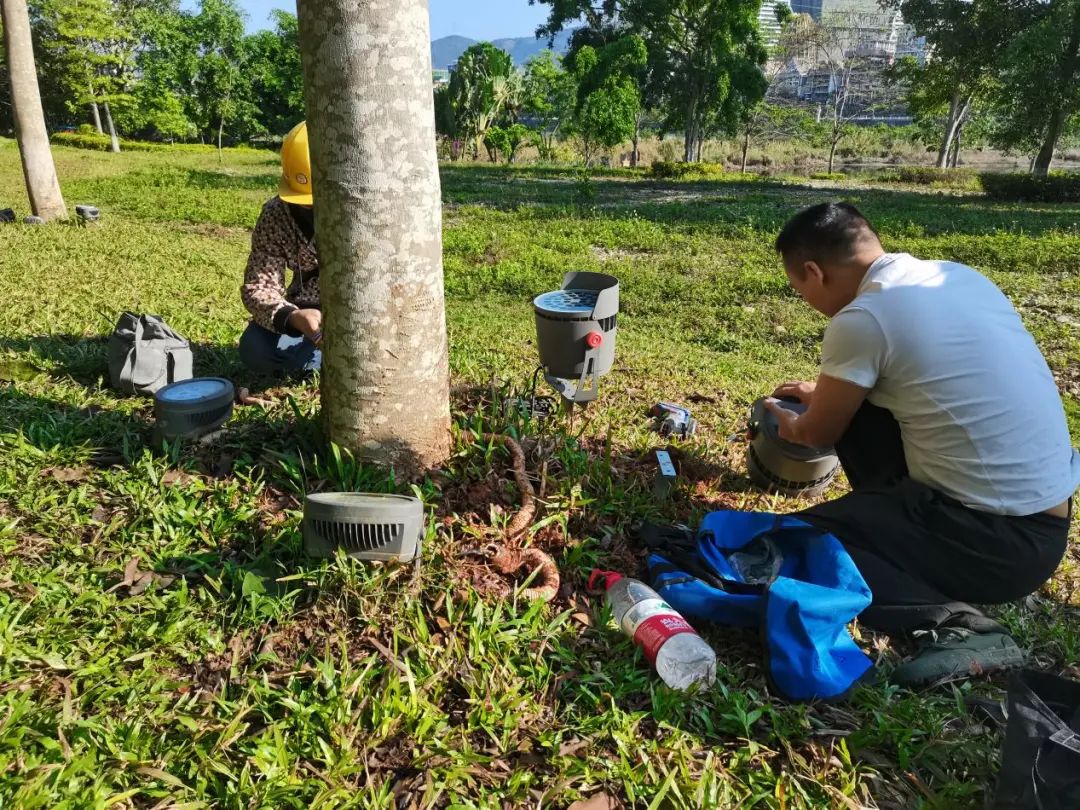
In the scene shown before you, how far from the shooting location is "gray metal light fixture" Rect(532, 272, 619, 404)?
3.20 meters

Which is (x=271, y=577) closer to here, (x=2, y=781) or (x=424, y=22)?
(x=2, y=781)

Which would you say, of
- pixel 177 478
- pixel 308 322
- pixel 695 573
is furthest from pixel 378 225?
pixel 695 573

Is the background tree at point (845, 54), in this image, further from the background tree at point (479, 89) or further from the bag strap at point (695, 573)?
the bag strap at point (695, 573)

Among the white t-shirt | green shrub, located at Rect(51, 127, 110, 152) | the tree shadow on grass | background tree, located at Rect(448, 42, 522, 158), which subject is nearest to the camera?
the white t-shirt

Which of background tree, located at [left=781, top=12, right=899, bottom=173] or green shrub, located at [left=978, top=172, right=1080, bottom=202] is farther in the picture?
background tree, located at [left=781, top=12, right=899, bottom=173]

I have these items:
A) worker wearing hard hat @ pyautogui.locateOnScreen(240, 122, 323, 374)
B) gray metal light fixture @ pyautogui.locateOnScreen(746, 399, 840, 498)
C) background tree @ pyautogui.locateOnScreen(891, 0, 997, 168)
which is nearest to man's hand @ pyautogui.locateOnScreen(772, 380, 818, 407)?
gray metal light fixture @ pyautogui.locateOnScreen(746, 399, 840, 498)

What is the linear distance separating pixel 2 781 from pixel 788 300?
727 centimetres

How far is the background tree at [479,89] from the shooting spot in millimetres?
33062

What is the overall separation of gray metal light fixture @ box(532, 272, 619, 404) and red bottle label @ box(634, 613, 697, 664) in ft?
4.63

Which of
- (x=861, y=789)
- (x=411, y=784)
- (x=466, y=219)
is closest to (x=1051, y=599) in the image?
(x=861, y=789)

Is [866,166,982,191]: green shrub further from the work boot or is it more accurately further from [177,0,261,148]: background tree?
[177,0,261,148]: background tree

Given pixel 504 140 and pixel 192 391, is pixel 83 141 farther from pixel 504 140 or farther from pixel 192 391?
pixel 192 391

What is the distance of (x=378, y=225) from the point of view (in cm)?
229

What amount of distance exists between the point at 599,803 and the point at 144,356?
274 centimetres
